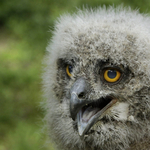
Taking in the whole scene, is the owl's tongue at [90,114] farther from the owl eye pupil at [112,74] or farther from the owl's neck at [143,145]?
the owl's neck at [143,145]

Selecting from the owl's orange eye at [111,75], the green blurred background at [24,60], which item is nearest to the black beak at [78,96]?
the owl's orange eye at [111,75]

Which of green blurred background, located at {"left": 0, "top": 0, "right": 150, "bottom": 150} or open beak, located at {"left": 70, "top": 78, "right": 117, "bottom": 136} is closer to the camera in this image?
open beak, located at {"left": 70, "top": 78, "right": 117, "bottom": 136}

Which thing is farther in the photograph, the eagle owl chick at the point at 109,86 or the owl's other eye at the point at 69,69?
the owl's other eye at the point at 69,69

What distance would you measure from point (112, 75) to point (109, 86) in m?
0.09

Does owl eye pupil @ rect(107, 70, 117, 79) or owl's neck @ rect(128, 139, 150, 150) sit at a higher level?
owl eye pupil @ rect(107, 70, 117, 79)

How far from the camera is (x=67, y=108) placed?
8.07ft

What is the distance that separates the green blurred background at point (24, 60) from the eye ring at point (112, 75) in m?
1.94

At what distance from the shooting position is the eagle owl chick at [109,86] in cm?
218

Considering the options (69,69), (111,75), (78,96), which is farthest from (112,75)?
(69,69)

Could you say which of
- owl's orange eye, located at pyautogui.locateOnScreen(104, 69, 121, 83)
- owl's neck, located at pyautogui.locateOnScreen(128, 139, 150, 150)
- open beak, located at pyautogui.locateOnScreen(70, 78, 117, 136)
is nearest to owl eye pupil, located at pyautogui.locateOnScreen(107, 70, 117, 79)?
owl's orange eye, located at pyautogui.locateOnScreen(104, 69, 121, 83)

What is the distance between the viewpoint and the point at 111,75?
88.6 inches

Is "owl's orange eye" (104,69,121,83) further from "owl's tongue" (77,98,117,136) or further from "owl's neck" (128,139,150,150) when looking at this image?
"owl's neck" (128,139,150,150)

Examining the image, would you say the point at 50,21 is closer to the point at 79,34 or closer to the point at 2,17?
the point at 2,17

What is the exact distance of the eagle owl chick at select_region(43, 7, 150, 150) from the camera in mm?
2184
